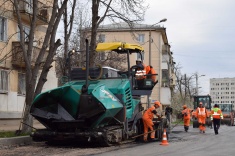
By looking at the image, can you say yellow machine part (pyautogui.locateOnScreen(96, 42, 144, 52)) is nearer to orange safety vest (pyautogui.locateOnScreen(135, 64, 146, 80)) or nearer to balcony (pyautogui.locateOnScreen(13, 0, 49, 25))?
orange safety vest (pyautogui.locateOnScreen(135, 64, 146, 80))

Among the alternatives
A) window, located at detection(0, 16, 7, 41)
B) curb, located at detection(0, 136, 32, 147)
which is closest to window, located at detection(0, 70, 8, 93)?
window, located at detection(0, 16, 7, 41)

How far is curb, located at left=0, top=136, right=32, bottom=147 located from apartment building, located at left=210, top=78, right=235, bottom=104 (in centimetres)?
11816

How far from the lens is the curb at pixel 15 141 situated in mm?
12543

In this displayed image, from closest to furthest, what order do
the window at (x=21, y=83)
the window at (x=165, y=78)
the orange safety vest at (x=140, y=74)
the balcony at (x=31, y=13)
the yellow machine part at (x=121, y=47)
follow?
1. the yellow machine part at (x=121, y=47)
2. the orange safety vest at (x=140, y=74)
3. the balcony at (x=31, y=13)
4. the window at (x=21, y=83)
5. the window at (x=165, y=78)

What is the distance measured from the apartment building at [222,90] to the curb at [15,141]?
118160mm

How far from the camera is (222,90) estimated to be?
424ft

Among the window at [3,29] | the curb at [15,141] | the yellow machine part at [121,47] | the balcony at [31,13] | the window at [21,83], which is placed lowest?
the curb at [15,141]

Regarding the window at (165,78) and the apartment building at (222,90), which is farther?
the apartment building at (222,90)

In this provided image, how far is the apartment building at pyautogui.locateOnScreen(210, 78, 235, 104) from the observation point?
128625mm

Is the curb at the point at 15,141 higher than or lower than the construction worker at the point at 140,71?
lower

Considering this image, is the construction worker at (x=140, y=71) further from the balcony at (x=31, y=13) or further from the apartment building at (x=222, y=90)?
the apartment building at (x=222, y=90)

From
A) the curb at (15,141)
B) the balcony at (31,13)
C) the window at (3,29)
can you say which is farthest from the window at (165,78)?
the curb at (15,141)

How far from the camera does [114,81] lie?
44.6 ft

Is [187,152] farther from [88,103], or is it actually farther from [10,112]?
[10,112]
